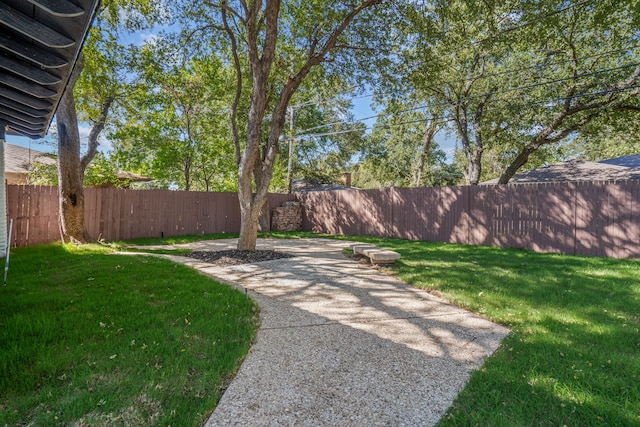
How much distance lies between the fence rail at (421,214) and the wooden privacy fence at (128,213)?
2cm

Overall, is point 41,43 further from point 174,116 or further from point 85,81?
point 174,116

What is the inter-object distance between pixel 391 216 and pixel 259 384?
10205mm

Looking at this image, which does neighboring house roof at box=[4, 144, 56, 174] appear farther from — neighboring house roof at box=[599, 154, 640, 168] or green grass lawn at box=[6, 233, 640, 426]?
neighboring house roof at box=[599, 154, 640, 168]

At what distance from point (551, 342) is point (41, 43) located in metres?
4.31

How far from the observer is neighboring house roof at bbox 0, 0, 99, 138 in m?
1.67

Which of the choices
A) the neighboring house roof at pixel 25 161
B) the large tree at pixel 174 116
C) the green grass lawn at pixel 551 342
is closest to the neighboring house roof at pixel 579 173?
the green grass lawn at pixel 551 342

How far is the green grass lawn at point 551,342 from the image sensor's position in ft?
6.29

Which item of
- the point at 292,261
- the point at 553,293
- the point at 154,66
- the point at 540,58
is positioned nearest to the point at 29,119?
the point at 292,261

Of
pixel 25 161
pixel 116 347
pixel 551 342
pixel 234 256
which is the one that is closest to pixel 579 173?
pixel 551 342

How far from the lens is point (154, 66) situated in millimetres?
8883

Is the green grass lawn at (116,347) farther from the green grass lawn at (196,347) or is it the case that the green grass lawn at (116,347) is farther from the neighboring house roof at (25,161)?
the neighboring house roof at (25,161)

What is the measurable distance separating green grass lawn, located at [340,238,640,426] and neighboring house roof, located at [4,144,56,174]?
14.7 m

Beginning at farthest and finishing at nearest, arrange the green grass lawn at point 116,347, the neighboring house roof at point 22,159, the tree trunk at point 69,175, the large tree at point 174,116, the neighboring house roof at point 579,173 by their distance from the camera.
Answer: the neighboring house roof at point 22,159 < the neighboring house roof at point 579,173 < the large tree at point 174,116 < the tree trunk at point 69,175 < the green grass lawn at point 116,347

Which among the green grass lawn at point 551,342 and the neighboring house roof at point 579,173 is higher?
the neighboring house roof at point 579,173
